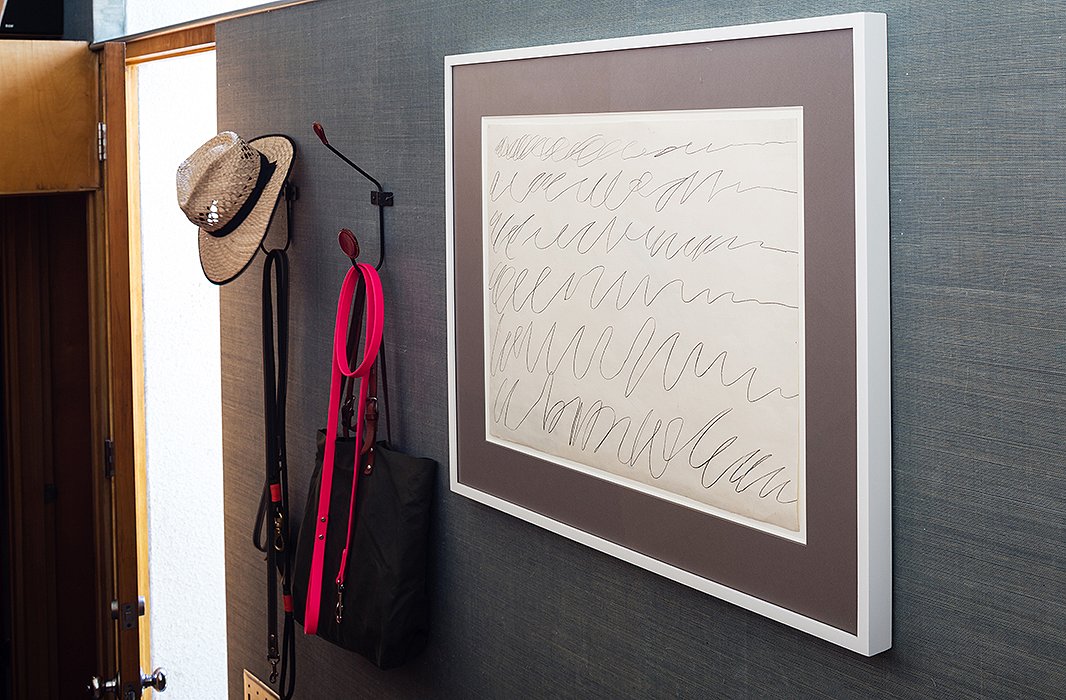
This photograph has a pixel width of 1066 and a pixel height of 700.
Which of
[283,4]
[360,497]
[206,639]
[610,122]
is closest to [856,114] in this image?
[610,122]

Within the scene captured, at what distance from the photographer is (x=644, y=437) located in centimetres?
113

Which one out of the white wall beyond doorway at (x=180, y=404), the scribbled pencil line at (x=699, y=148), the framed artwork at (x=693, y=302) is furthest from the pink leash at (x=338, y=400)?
the white wall beyond doorway at (x=180, y=404)

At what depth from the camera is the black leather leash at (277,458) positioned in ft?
5.80

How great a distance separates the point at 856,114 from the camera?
88cm

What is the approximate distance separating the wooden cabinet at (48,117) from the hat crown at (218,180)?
0.56 meters

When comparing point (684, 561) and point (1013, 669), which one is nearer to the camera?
point (1013, 669)

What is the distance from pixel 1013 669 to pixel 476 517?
749 millimetres

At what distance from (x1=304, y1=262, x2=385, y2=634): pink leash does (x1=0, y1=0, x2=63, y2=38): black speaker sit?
1.37 metres

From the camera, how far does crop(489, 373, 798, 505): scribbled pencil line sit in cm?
101

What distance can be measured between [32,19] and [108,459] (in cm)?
105

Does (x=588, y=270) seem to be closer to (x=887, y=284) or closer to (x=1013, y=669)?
(x=887, y=284)

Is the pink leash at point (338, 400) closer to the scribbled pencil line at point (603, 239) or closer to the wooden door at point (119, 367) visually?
the scribbled pencil line at point (603, 239)

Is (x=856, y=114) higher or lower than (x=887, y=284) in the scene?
higher

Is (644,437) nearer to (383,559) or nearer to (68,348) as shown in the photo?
(383,559)
